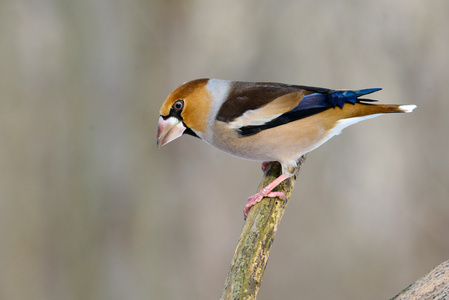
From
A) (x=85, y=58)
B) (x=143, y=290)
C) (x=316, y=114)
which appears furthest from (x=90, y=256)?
(x=316, y=114)

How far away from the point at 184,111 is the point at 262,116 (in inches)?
8.7

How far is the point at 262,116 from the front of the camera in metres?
1.46

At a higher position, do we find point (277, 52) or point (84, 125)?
point (277, 52)

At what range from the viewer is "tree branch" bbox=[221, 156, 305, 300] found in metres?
1.19

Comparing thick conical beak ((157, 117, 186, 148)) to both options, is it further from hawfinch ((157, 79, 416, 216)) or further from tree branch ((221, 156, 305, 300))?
tree branch ((221, 156, 305, 300))

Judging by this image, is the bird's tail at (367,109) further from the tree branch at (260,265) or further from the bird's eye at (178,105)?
the bird's eye at (178,105)

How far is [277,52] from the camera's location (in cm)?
251

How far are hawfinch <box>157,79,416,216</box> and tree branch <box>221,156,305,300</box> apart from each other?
0.04m

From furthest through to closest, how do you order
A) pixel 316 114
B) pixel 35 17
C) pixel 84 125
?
pixel 84 125, pixel 35 17, pixel 316 114

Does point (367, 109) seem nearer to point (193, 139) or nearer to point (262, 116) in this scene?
point (262, 116)

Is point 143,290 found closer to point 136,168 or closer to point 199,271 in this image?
point 199,271

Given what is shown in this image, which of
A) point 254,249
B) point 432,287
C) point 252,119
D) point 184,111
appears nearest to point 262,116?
point 252,119

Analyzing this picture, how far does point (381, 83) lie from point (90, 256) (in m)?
1.65

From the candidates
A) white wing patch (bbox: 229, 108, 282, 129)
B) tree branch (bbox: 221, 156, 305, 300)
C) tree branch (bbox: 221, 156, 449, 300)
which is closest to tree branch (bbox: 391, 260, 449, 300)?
tree branch (bbox: 221, 156, 449, 300)
